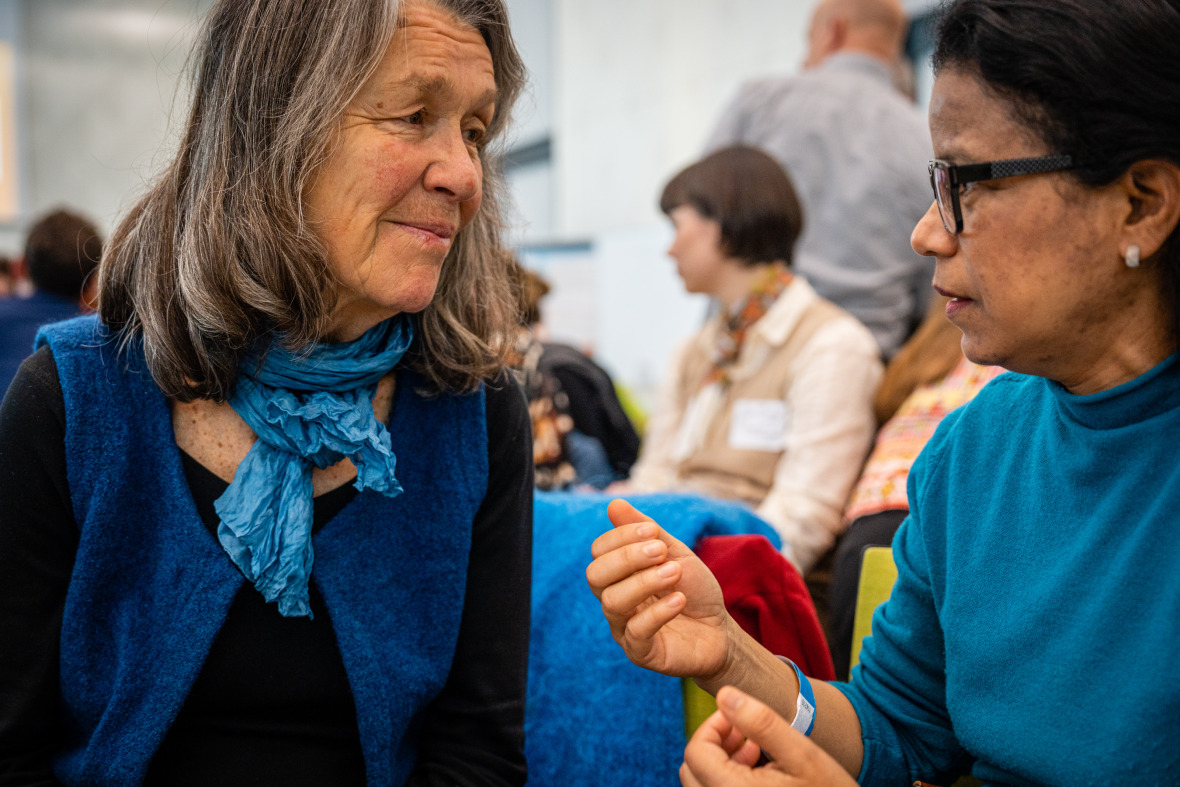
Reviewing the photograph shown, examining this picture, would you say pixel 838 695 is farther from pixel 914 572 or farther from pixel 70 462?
pixel 70 462

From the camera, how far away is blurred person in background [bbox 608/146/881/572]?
249 centimetres

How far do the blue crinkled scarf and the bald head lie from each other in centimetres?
267

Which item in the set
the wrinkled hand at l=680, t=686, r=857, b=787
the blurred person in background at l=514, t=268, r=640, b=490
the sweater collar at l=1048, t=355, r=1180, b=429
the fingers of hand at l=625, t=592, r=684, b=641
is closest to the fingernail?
the wrinkled hand at l=680, t=686, r=857, b=787

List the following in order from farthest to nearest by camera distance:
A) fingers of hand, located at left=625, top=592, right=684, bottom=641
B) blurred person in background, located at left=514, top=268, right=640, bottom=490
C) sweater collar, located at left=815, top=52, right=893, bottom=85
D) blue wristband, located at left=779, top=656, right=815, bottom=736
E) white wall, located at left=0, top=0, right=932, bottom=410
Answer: white wall, located at left=0, top=0, right=932, bottom=410, sweater collar, located at left=815, top=52, right=893, bottom=85, blurred person in background, located at left=514, top=268, right=640, bottom=490, blue wristband, located at left=779, top=656, right=815, bottom=736, fingers of hand, located at left=625, top=592, right=684, bottom=641

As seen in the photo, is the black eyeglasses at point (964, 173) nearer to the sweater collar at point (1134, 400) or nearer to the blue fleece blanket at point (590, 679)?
the sweater collar at point (1134, 400)

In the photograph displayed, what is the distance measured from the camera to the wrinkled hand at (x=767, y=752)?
0.81 metres

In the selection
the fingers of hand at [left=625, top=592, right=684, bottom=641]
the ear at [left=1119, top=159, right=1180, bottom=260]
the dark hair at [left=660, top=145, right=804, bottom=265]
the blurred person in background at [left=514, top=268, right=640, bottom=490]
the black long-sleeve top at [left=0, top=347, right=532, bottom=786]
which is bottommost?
the blurred person in background at [left=514, top=268, right=640, bottom=490]

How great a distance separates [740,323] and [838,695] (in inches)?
69.4

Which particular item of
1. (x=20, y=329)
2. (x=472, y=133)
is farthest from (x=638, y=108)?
(x=472, y=133)

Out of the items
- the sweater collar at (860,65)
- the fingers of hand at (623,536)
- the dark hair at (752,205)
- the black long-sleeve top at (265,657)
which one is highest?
the sweater collar at (860,65)

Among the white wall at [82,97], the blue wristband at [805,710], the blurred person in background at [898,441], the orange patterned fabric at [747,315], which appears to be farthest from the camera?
the white wall at [82,97]

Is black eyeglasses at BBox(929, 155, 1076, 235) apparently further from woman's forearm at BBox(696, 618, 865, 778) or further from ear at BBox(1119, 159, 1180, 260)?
woman's forearm at BBox(696, 618, 865, 778)

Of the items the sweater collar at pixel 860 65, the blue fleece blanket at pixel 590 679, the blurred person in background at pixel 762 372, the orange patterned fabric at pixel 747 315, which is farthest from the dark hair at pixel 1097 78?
the sweater collar at pixel 860 65

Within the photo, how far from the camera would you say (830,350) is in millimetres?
2564
